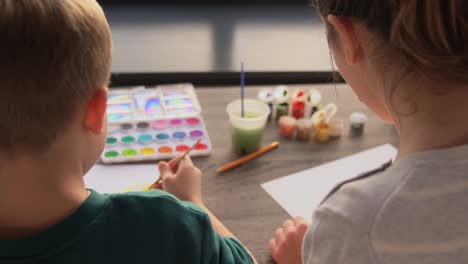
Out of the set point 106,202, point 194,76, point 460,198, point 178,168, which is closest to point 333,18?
point 460,198

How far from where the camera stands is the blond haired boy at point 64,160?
1.81ft

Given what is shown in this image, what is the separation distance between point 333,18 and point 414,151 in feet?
0.58

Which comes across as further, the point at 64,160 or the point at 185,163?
the point at 185,163

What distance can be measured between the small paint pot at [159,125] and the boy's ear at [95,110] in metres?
0.54

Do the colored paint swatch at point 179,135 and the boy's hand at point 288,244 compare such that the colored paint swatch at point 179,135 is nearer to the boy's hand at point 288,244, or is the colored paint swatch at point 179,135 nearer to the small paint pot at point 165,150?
the small paint pot at point 165,150

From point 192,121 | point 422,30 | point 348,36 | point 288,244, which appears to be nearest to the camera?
point 422,30

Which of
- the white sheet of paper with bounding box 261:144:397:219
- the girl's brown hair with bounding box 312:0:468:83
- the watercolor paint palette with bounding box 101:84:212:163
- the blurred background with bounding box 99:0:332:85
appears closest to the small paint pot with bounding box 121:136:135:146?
the watercolor paint palette with bounding box 101:84:212:163

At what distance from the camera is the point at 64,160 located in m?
0.63

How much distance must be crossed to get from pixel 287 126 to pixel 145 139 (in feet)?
→ 0.98

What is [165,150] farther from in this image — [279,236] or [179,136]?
[279,236]

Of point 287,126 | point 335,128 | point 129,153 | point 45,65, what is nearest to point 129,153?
point 129,153

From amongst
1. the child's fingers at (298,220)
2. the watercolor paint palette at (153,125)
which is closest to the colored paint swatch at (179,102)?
the watercolor paint palette at (153,125)

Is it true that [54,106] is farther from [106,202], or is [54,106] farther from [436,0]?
[436,0]

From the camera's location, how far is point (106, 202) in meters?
0.67
